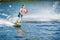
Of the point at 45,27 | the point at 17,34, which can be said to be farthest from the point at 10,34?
the point at 45,27

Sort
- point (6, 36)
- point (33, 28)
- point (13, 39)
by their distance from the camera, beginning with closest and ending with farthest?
point (13, 39)
point (6, 36)
point (33, 28)

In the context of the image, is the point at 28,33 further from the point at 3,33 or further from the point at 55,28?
the point at 55,28

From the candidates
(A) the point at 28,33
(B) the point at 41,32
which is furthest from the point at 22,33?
(B) the point at 41,32

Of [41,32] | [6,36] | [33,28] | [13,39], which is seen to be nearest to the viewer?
[13,39]

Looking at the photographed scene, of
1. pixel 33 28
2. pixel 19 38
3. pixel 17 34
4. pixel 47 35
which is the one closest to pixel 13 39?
pixel 19 38

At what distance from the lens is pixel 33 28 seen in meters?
17.0

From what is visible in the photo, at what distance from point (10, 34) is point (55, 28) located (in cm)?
395

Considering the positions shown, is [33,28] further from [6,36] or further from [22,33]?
[6,36]

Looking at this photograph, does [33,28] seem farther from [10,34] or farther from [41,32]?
[10,34]

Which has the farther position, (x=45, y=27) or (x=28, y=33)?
(x=45, y=27)

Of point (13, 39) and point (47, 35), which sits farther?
point (47, 35)

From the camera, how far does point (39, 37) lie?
14.0 meters

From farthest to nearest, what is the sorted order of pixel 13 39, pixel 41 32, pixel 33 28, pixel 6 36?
1. pixel 33 28
2. pixel 41 32
3. pixel 6 36
4. pixel 13 39

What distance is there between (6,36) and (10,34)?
0.59 meters
